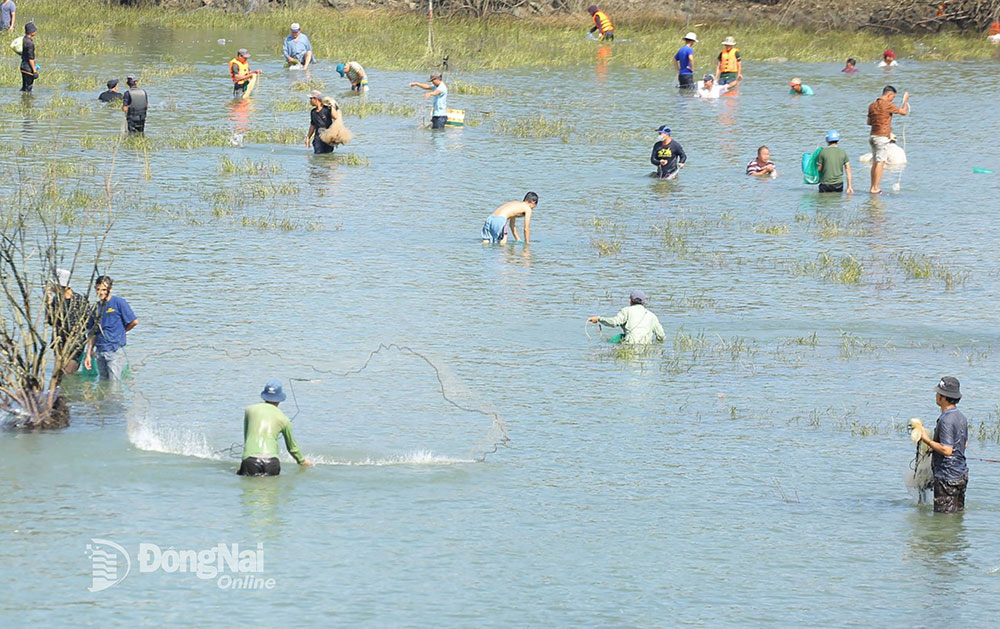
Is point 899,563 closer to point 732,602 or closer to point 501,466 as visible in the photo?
point 732,602

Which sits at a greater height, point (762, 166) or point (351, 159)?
point (762, 166)

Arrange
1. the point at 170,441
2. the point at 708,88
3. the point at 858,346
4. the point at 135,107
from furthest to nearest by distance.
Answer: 1. the point at 708,88
2. the point at 135,107
3. the point at 858,346
4. the point at 170,441

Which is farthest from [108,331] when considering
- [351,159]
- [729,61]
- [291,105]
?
[729,61]

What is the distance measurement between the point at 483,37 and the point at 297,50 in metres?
10.3

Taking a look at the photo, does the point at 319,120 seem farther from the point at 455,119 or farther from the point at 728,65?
the point at 728,65

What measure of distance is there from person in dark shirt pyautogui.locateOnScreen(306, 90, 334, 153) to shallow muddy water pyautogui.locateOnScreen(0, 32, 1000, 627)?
0.57m

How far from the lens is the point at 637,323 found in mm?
17812

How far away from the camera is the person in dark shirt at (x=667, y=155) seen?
91.2 ft

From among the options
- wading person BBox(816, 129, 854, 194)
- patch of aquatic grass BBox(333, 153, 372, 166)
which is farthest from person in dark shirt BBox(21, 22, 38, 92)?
wading person BBox(816, 129, 854, 194)

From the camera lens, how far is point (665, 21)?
52.9 m

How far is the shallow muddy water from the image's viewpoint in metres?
11.6

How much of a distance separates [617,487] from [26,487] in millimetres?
5265

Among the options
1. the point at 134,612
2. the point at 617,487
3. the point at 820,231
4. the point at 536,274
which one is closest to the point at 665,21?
the point at 820,231

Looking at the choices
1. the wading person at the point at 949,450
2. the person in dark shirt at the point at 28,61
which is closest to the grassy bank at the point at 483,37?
the person in dark shirt at the point at 28,61
